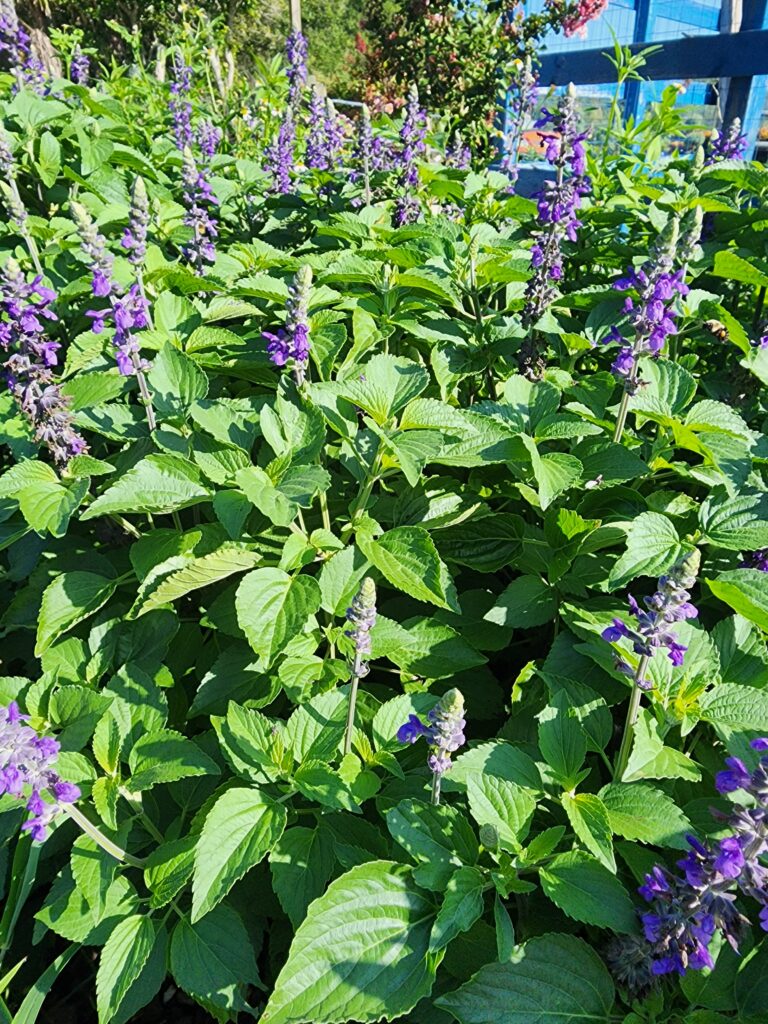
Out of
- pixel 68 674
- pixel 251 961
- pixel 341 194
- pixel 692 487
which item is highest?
pixel 341 194

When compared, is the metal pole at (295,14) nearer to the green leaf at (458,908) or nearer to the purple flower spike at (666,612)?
the purple flower spike at (666,612)

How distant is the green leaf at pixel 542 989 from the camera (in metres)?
1.77

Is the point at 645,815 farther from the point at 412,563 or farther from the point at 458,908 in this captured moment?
the point at 412,563

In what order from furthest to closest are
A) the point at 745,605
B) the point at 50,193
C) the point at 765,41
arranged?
the point at 765,41 → the point at 50,193 → the point at 745,605

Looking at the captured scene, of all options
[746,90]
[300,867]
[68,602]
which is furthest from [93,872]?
[746,90]

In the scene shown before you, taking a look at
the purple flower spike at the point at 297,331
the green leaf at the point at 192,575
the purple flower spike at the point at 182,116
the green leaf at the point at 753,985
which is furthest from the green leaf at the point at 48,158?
the green leaf at the point at 753,985

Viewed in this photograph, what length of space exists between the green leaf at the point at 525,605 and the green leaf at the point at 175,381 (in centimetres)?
138

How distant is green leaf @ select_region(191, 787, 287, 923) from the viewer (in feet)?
6.16

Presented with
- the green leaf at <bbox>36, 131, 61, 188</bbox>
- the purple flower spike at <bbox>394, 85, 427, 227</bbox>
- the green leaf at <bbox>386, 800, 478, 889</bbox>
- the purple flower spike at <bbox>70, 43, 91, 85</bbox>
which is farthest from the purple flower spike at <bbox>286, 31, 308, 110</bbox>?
the green leaf at <bbox>386, 800, 478, 889</bbox>

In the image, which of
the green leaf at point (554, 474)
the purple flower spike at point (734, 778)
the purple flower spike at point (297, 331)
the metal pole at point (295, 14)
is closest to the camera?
the purple flower spike at point (734, 778)

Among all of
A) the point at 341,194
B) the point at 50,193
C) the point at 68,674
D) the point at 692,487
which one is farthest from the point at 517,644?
the point at 50,193

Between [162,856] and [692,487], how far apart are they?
2422 millimetres

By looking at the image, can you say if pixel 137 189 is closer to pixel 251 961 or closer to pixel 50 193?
pixel 50 193

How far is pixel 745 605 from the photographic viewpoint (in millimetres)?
2166
